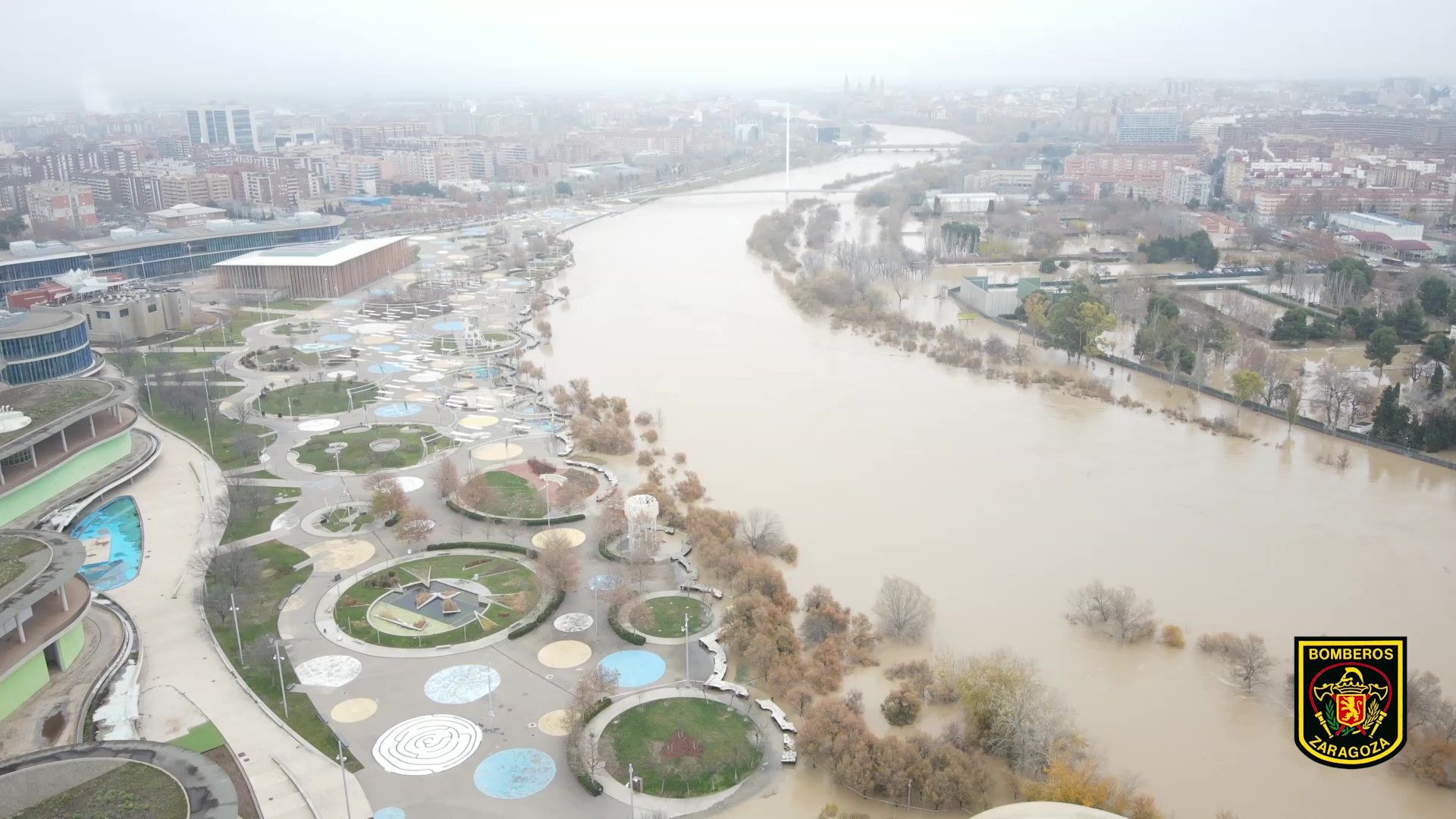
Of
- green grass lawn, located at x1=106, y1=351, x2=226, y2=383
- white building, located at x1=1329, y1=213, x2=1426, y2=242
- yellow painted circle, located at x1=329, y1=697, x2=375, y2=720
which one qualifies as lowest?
yellow painted circle, located at x1=329, y1=697, x2=375, y2=720

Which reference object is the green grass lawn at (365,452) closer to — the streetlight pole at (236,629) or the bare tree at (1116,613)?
the streetlight pole at (236,629)

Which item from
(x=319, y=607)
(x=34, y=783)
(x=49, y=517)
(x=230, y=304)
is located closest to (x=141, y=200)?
(x=230, y=304)

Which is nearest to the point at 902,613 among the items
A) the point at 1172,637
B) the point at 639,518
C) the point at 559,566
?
the point at 1172,637

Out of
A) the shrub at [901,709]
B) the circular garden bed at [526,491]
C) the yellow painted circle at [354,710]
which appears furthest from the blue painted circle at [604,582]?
the shrub at [901,709]

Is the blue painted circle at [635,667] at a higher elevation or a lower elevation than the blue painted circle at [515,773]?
lower

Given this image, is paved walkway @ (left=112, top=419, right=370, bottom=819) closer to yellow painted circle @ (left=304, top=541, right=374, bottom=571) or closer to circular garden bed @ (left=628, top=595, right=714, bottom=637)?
yellow painted circle @ (left=304, top=541, right=374, bottom=571)

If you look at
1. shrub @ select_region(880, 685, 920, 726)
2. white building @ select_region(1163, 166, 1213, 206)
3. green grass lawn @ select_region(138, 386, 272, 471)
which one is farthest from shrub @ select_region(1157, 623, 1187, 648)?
white building @ select_region(1163, 166, 1213, 206)
